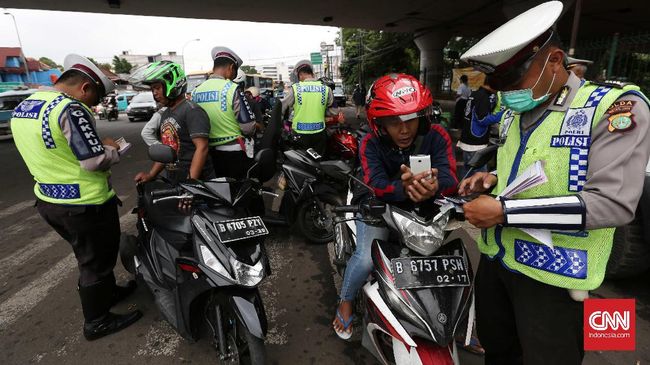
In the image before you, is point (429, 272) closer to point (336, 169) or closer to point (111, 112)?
point (336, 169)

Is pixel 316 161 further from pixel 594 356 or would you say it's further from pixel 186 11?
pixel 186 11

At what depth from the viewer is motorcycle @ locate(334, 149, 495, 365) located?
156cm

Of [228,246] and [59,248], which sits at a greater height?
Answer: [228,246]

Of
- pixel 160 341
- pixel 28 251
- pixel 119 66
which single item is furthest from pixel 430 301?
pixel 119 66

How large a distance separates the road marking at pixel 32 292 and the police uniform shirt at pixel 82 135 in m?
1.63

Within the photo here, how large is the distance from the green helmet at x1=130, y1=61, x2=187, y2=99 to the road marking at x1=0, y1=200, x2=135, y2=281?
2520mm

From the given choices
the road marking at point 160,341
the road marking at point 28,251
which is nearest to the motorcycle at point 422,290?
the road marking at point 160,341

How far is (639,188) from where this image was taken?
1.11 m

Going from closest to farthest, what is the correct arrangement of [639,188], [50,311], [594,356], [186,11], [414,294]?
1. [639,188]
2. [414,294]
3. [594,356]
4. [50,311]
5. [186,11]

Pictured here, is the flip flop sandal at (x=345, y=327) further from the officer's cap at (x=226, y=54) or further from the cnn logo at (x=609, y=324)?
the officer's cap at (x=226, y=54)

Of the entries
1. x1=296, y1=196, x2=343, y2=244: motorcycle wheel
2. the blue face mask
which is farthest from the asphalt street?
the blue face mask

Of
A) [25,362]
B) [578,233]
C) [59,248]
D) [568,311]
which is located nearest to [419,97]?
[578,233]

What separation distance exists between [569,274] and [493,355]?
0.71 m

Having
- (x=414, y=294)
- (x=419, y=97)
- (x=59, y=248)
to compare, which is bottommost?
(x=59, y=248)
